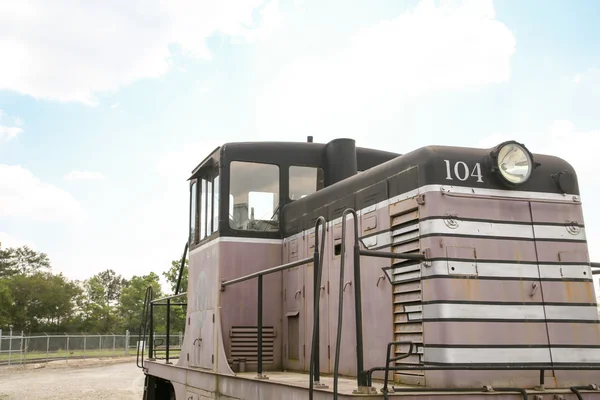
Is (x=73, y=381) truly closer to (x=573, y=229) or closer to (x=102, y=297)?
(x=573, y=229)

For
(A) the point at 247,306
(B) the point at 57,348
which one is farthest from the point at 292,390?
(B) the point at 57,348

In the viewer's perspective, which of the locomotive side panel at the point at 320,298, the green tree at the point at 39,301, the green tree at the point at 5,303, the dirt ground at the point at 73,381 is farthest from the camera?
the green tree at the point at 39,301

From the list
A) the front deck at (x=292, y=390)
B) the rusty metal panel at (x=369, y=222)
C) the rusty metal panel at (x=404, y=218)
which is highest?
the rusty metal panel at (x=369, y=222)

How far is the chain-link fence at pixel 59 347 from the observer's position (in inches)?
1117

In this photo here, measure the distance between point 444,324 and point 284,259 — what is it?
9.04ft

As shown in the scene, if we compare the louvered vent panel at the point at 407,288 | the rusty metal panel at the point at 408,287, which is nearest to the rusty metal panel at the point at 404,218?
the louvered vent panel at the point at 407,288

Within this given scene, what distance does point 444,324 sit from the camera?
13.6ft

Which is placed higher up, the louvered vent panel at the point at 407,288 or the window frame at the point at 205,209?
the window frame at the point at 205,209

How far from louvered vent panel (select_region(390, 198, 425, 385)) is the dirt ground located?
12.0 metres

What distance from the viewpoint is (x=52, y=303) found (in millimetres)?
60625

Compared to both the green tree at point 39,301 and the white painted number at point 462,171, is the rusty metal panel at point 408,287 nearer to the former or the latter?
the white painted number at point 462,171

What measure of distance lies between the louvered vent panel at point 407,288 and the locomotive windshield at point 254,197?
85.5 inches

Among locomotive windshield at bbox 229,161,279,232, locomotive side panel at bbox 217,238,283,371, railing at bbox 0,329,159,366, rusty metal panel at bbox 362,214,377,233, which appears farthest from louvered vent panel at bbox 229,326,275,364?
railing at bbox 0,329,159,366

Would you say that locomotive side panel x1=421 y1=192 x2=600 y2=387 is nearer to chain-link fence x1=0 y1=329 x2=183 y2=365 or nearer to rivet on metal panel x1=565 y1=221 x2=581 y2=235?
rivet on metal panel x1=565 y1=221 x2=581 y2=235
